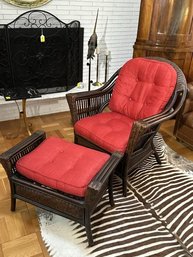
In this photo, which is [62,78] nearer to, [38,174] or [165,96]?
[165,96]

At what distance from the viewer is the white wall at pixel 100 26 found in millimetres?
2561

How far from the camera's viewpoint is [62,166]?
137 cm

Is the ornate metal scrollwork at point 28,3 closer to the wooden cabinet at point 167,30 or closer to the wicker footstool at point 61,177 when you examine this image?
the wooden cabinet at point 167,30

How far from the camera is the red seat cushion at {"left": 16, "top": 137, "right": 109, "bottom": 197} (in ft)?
4.13

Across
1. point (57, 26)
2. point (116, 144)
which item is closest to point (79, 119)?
point (116, 144)

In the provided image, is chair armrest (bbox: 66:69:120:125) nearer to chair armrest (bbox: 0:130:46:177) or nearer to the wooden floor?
chair armrest (bbox: 0:130:46:177)

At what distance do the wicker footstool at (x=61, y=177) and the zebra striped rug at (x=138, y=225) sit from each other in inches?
5.0

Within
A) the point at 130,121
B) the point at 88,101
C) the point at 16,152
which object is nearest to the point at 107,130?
the point at 130,121

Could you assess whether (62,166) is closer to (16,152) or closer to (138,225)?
(16,152)

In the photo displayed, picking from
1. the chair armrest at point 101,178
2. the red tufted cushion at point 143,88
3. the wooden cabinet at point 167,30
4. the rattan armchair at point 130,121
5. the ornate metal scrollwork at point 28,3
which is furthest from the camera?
the wooden cabinet at point 167,30

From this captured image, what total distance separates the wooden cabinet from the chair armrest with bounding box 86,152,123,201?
1.70 m

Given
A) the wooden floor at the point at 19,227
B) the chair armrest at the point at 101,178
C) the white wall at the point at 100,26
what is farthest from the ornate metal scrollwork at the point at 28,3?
the chair armrest at the point at 101,178

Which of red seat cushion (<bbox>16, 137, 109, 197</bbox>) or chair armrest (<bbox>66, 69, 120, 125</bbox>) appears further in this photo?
chair armrest (<bbox>66, 69, 120, 125</bbox>)

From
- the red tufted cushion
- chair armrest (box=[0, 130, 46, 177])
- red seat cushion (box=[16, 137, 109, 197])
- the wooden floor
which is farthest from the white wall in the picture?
red seat cushion (box=[16, 137, 109, 197])
